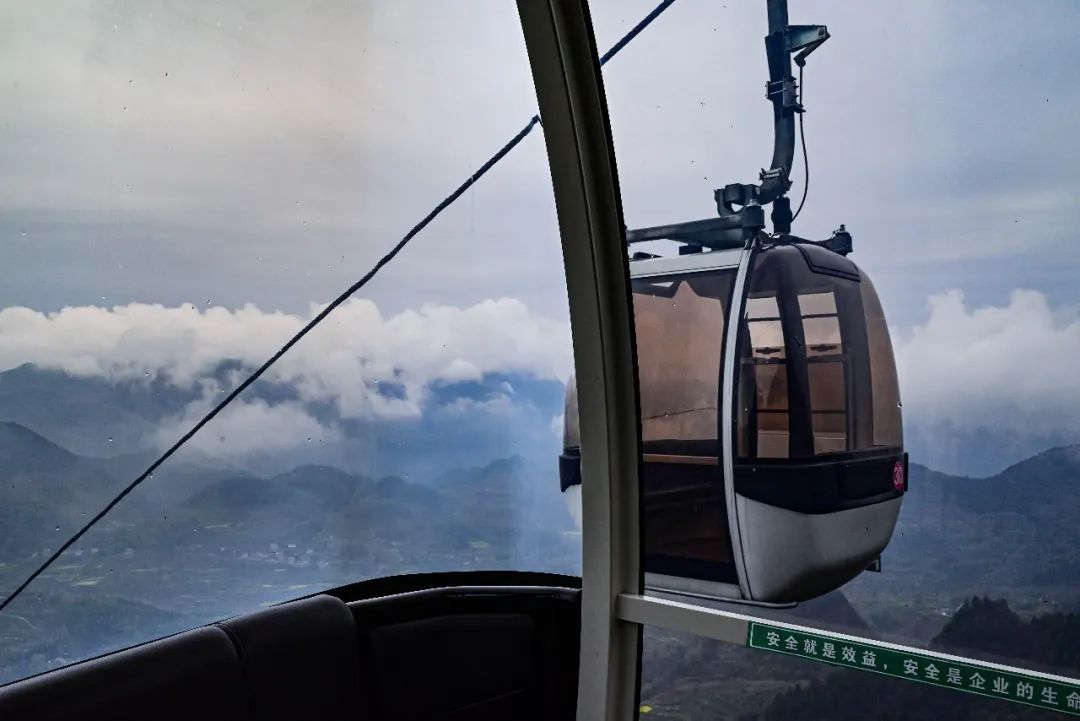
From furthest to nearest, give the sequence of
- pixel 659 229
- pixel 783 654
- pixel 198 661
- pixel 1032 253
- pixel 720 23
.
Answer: pixel 659 229 < pixel 720 23 < pixel 1032 253 < pixel 783 654 < pixel 198 661

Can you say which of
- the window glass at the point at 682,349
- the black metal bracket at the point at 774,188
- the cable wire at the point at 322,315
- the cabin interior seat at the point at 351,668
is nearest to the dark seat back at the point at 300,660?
the cabin interior seat at the point at 351,668

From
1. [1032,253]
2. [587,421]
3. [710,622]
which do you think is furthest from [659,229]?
[710,622]

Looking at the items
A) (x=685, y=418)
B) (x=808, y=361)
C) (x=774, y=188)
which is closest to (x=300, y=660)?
(x=685, y=418)

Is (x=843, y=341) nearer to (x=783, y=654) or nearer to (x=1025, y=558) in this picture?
(x=1025, y=558)

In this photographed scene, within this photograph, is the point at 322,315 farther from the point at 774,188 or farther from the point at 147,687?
the point at 774,188

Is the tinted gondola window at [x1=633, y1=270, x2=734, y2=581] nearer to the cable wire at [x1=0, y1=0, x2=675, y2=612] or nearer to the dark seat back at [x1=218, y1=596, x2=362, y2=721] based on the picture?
the cable wire at [x1=0, y1=0, x2=675, y2=612]

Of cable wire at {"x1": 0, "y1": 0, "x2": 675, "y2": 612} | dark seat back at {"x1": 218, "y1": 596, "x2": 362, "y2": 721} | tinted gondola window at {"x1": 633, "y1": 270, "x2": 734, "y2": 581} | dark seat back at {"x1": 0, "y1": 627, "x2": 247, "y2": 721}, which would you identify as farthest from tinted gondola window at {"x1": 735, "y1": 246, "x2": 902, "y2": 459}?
dark seat back at {"x1": 0, "y1": 627, "x2": 247, "y2": 721}
